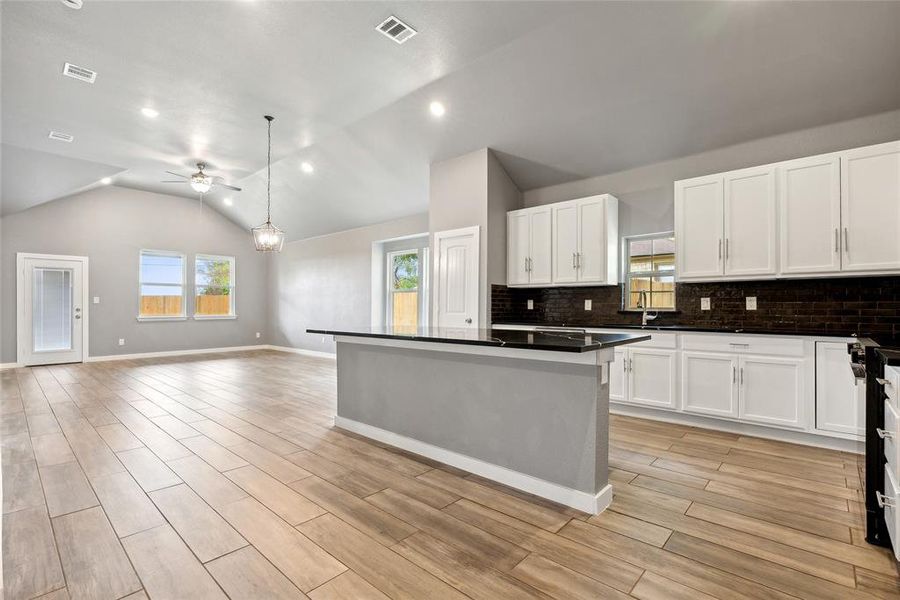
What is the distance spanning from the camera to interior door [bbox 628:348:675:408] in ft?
12.9

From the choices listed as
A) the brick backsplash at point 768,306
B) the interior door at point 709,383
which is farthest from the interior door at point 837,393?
the interior door at point 709,383

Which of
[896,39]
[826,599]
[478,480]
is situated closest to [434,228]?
[478,480]

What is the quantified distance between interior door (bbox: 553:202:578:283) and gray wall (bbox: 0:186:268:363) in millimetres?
8056

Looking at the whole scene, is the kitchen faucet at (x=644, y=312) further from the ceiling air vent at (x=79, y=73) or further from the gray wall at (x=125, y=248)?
the gray wall at (x=125, y=248)

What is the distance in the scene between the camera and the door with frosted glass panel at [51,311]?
7.23 m

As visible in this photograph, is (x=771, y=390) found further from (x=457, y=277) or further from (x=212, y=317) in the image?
(x=212, y=317)

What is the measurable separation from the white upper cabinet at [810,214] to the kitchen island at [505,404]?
2075mm

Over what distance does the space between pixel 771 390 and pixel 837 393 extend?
402 millimetres

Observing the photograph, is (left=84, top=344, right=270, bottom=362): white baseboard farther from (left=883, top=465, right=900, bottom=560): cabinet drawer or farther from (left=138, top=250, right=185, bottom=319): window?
(left=883, top=465, right=900, bottom=560): cabinet drawer

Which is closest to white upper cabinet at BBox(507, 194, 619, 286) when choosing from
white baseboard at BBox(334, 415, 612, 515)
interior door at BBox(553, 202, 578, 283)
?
interior door at BBox(553, 202, 578, 283)

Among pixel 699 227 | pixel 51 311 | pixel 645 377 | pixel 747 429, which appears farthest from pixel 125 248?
pixel 747 429

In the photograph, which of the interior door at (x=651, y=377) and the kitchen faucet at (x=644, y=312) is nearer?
the interior door at (x=651, y=377)

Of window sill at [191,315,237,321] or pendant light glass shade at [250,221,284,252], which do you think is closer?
pendant light glass shade at [250,221,284,252]

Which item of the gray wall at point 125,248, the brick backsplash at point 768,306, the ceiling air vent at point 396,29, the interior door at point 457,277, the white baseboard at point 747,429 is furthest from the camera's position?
the gray wall at point 125,248
